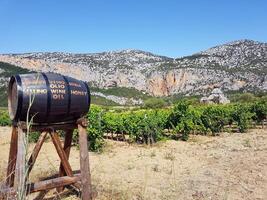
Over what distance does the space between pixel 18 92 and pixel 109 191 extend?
2.84 m

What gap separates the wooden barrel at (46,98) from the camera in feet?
17.8

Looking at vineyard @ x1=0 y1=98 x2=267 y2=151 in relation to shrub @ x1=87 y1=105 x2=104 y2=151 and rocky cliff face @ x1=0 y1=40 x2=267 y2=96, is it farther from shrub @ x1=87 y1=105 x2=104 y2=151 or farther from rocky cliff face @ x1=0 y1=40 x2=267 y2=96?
rocky cliff face @ x1=0 y1=40 x2=267 y2=96

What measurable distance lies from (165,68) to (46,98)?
382 ft

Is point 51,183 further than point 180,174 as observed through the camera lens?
No

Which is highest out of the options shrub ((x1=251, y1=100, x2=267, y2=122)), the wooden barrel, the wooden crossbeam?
the wooden barrel

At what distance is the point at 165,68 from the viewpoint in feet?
396

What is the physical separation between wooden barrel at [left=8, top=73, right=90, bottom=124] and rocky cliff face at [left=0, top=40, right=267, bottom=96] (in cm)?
8258

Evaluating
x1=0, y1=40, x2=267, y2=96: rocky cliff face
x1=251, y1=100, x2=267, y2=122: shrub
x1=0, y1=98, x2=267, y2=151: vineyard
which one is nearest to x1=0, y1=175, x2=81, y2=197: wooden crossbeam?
x1=0, y1=98, x2=267, y2=151: vineyard

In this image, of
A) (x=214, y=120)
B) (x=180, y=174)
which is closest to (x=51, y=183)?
(x=180, y=174)

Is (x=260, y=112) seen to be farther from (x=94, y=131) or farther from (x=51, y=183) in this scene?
(x=51, y=183)

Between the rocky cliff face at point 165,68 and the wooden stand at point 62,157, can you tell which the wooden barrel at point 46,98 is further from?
the rocky cliff face at point 165,68

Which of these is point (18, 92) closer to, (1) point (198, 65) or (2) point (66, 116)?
(2) point (66, 116)

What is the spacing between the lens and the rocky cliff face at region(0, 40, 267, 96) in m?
91.4

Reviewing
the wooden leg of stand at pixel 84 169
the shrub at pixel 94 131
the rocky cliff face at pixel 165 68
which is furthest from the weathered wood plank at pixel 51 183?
the rocky cliff face at pixel 165 68
